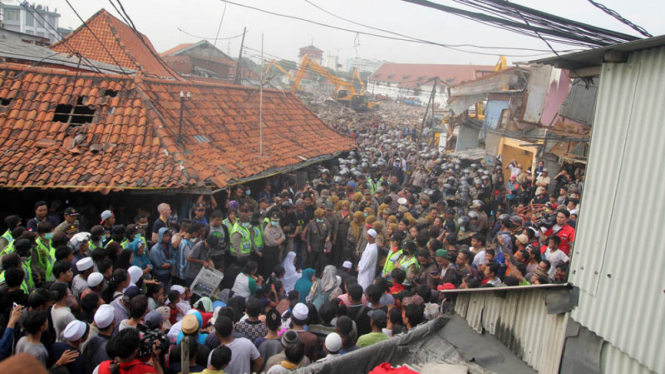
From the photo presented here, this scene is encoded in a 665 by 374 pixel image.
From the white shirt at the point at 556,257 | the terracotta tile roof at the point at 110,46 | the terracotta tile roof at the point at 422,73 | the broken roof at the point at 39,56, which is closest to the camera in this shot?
the white shirt at the point at 556,257

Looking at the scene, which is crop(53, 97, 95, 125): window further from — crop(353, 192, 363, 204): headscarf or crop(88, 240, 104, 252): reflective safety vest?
crop(353, 192, 363, 204): headscarf

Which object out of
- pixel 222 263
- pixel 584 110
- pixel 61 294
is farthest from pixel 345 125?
pixel 61 294

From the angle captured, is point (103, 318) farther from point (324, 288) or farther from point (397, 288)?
point (397, 288)

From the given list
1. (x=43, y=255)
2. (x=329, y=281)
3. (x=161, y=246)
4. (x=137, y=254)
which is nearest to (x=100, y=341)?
(x=137, y=254)

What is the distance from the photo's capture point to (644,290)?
133 inches

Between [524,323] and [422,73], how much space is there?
72.8 metres

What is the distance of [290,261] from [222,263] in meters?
1.28

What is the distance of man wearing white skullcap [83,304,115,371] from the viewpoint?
4.24 meters

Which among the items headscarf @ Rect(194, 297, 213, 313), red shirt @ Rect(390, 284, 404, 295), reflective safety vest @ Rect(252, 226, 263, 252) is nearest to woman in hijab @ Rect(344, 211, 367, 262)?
reflective safety vest @ Rect(252, 226, 263, 252)

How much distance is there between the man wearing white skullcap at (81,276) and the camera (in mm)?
5348

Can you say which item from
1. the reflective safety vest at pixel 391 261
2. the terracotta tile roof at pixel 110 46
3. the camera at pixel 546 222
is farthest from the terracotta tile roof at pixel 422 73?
the reflective safety vest at pixel 391 261

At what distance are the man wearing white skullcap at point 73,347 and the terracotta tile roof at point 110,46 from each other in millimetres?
17288

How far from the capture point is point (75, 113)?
10.6 meters

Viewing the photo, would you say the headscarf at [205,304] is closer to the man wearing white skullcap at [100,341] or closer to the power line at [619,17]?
the man wearing white skullcap at [100,341]
